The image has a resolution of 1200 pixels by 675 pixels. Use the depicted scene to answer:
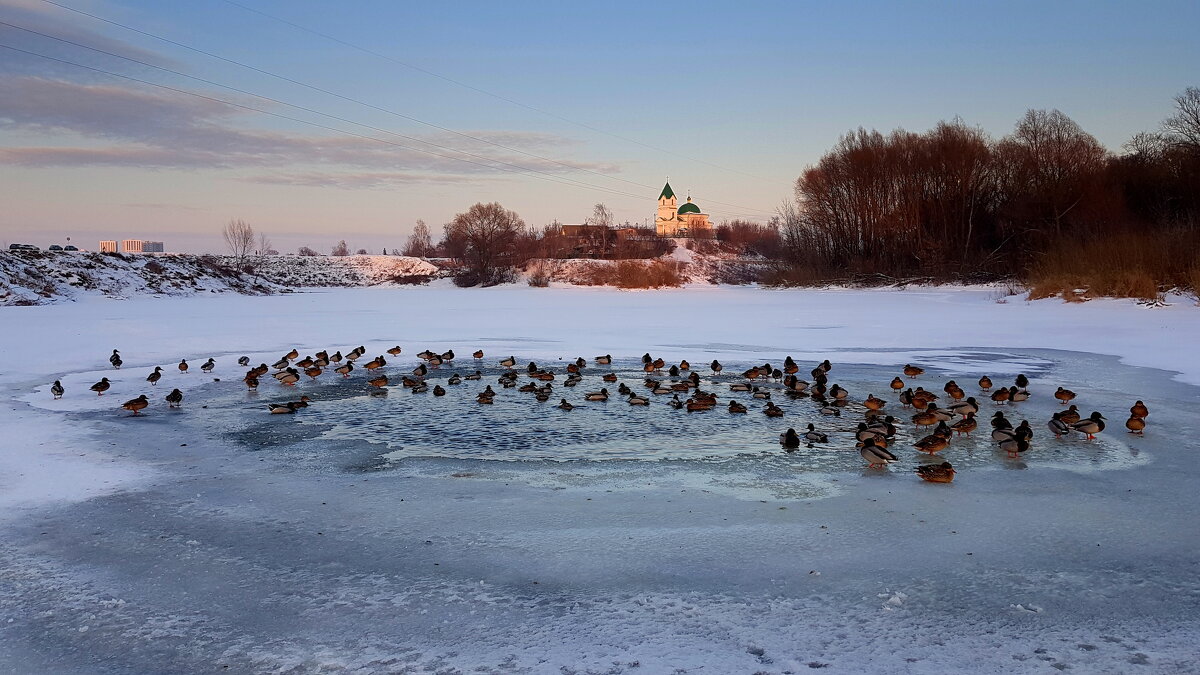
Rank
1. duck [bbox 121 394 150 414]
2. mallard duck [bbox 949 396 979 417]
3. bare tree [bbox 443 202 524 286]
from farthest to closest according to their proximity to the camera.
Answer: bare tree [bbox 443 202 524 286] < duck [bbox 121 394 150 414] < mallard duck [bbox 949 396 979 417]

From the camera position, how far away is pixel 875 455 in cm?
702

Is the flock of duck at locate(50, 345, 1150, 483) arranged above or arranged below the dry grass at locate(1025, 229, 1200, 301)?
below

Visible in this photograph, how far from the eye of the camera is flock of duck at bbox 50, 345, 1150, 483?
306 inches

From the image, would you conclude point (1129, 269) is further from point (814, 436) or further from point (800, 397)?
point (814, 436)

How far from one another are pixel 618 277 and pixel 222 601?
53.1 m

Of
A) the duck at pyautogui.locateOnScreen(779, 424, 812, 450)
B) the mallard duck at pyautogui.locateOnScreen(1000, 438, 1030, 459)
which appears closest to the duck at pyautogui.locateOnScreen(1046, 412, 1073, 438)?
the mallard duck at pyautogui.locateOnScreen(1000, 438, 1030, 459)

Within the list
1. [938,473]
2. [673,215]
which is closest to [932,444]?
[938,473]

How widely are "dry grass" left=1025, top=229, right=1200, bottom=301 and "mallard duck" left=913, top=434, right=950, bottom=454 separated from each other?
75.7ft

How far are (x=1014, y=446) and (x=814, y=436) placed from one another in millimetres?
1837

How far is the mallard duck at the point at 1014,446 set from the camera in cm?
749

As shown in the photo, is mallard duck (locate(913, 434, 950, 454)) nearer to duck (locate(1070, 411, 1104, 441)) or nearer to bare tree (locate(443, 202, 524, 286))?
duck (locate(1070, 411, 1104, 441))

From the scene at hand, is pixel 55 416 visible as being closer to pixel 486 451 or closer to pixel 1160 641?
pixel 486 451

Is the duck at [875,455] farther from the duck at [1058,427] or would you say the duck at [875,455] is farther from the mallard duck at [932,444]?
the duck at [1058,427]

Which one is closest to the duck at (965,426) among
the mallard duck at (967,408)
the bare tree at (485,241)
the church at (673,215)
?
the mallard duck at (967,408)
